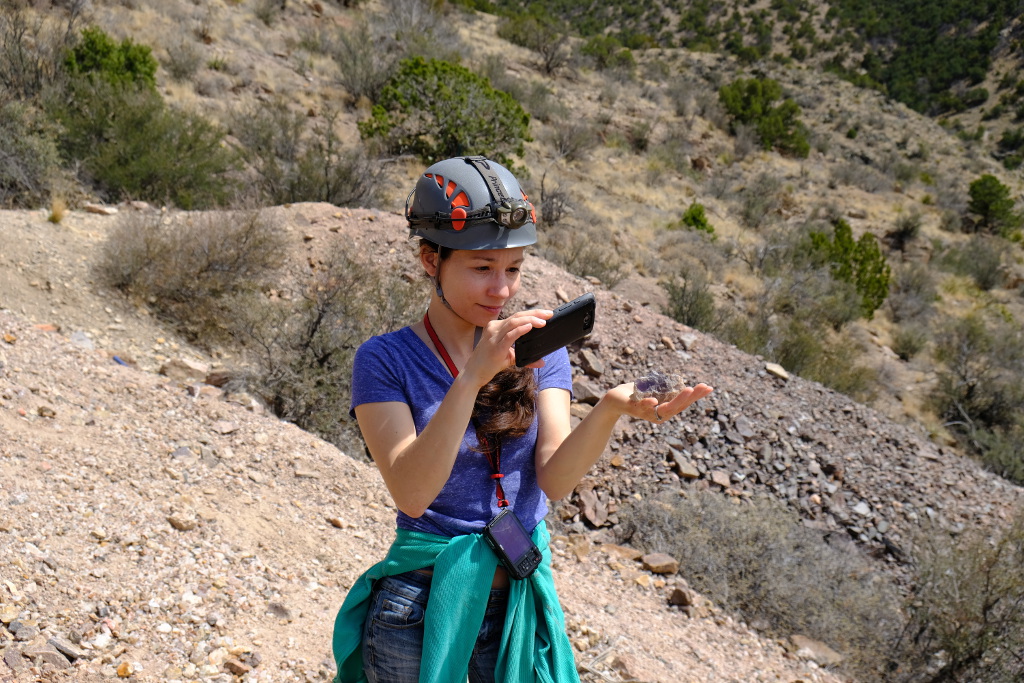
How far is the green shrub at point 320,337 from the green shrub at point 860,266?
11559 mm

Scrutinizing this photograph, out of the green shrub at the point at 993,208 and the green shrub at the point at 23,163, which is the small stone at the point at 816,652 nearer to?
the green shrub at the point at 23,163

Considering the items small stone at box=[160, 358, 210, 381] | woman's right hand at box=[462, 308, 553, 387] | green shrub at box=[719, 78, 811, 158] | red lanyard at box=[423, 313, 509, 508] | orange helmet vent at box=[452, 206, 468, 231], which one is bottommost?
small stone at box=[160, 358, 210, 381]

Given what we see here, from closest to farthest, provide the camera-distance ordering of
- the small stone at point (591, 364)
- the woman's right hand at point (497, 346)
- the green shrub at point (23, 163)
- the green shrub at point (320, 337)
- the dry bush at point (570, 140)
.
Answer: the woman's right hand at point (497, 346) < the green shrub at point (320, 337) < the small stone at point (591, 364) < the green shrub at point (23, 163) < the dry bush at point (570, 140)

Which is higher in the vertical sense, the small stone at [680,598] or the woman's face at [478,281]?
the woman's face at [478,281]

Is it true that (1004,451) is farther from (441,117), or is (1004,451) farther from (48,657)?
(48,657)

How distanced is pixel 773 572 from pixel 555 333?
4046mm

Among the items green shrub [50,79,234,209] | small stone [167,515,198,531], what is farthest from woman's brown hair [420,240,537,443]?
green shrub [50,79,234,209]

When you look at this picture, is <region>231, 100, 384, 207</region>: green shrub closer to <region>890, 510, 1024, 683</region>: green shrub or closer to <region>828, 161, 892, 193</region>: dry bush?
<region>890, 510, 1024, 683</region>: green shrub

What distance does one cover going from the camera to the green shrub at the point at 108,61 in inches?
417

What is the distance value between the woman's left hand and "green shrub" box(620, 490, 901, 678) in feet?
12.0

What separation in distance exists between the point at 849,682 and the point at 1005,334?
1294 centimetres

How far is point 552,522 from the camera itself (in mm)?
5180

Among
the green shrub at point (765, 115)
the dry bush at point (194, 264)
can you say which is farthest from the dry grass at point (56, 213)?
the green shrub at point (765, 115)

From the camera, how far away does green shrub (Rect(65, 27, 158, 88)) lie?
10602 millimetres
